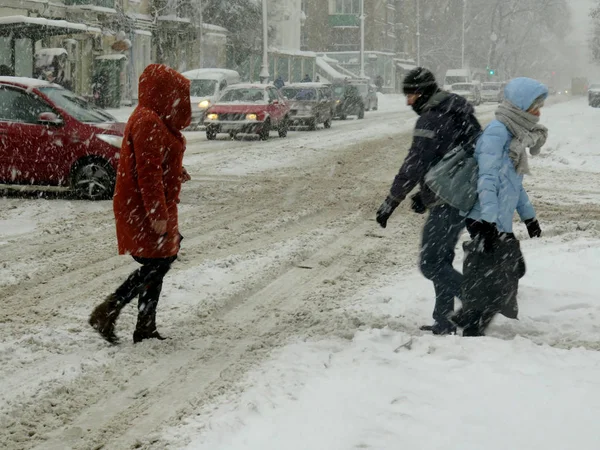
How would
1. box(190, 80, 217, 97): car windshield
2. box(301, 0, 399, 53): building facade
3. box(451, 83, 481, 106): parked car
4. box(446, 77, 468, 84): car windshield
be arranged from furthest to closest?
box(301, 0, 399, 53): building facade, box(446, 77, 468, 84): car windshield, box(451, 83, 481, 106): parked car, box(190, 80, 217, 97): car windshield

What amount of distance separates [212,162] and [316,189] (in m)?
4.21

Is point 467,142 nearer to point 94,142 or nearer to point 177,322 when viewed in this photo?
point 177,322

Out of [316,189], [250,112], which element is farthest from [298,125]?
[316,189]

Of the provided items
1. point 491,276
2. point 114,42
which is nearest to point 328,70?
point 114,42

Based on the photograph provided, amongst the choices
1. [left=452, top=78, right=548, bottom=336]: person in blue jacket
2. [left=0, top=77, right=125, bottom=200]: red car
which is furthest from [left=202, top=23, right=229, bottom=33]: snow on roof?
[left=452, top=78, right=548, bottom=336]: person in blue jacket

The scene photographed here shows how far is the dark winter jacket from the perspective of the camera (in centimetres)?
543

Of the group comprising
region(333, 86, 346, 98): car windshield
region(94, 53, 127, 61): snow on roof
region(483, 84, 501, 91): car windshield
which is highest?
region(94, 53, 127, 61): snow on roof

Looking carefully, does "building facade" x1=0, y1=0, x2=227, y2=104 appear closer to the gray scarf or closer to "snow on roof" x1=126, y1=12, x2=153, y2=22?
"snow on roof" x1=126, y1=12, x2=153, y2=22

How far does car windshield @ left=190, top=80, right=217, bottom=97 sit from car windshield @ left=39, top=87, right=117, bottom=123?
56.3 feet

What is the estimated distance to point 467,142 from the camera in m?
5.39

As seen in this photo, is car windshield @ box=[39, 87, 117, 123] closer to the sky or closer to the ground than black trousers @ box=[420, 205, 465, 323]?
closer to the sky

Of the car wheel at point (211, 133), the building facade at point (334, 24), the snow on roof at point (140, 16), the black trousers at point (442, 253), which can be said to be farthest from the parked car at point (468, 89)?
the black trousers at point (442, 253)

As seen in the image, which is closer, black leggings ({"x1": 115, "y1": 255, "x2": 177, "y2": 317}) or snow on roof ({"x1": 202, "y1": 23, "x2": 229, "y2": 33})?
black leggings ({"x1": 115, "y1": 255, "x2": 177, "y2": 317})

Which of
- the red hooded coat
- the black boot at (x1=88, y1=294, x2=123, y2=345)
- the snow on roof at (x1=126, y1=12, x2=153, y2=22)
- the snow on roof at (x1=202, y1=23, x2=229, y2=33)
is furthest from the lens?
the snow on roof at (x1=202, y1=23, x2=229, y2=33)
